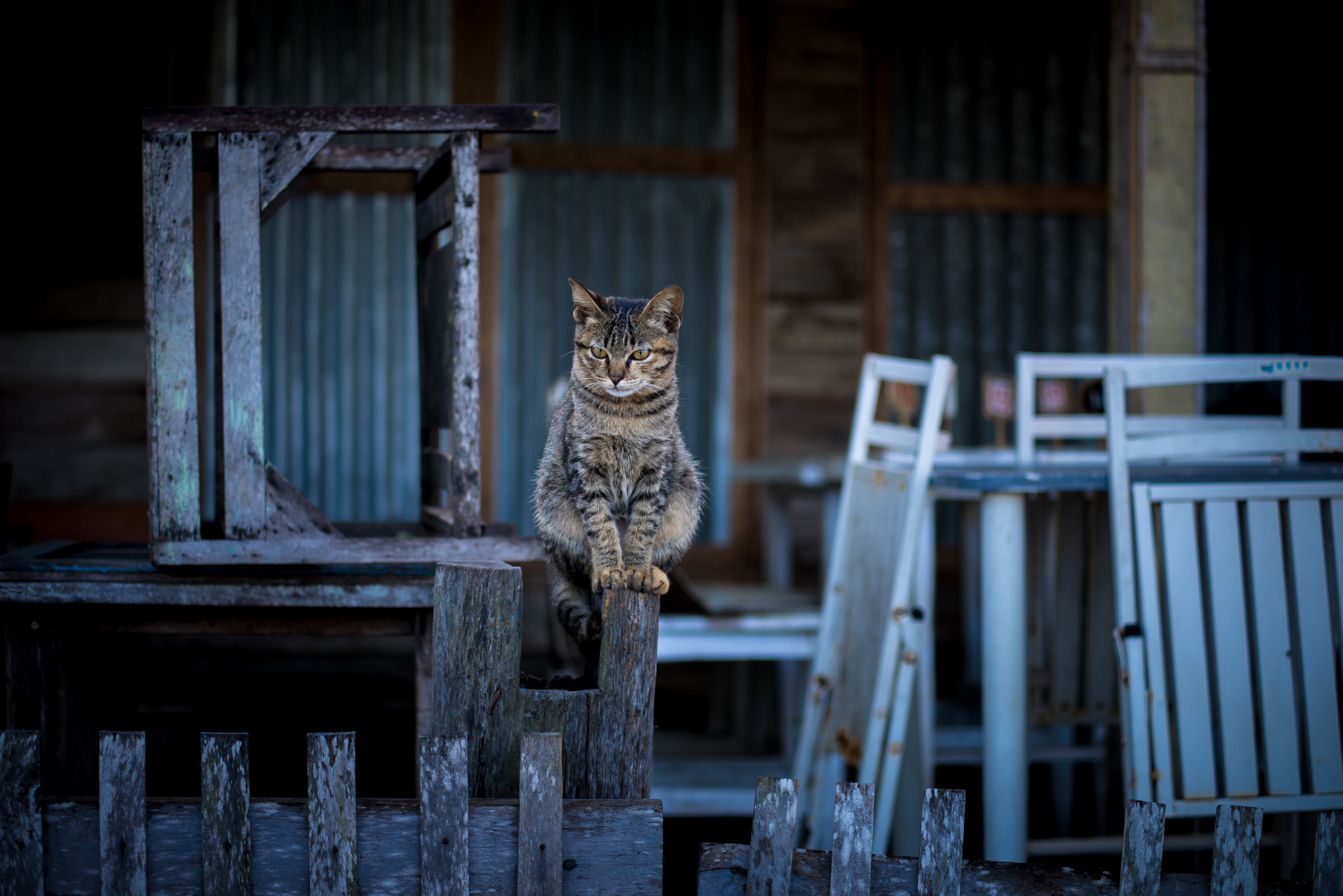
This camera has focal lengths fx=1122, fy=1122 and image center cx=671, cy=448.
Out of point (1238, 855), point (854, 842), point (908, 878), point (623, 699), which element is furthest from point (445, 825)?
point (1238, 855)

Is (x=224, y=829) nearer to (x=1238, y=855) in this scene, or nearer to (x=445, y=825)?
→ (x=445, y=825)

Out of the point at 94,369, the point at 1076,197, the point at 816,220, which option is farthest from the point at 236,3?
the point at 1076,197

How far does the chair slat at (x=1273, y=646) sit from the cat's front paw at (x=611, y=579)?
169 cm

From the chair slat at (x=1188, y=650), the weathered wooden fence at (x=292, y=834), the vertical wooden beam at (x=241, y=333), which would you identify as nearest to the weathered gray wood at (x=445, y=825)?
the weathered wooden fence at (x=292, y=834)

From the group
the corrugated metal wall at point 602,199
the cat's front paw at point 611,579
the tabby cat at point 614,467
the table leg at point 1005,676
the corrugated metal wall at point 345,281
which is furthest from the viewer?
the corrugated metal wall at point 602,199

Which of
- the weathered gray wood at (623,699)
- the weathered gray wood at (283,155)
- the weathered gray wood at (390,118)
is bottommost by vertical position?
the weathered gray wood at (623,699)

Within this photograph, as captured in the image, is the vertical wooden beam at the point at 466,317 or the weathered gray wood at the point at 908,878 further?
the vertical wooden beam at the point at 466,317

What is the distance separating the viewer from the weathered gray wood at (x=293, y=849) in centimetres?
208

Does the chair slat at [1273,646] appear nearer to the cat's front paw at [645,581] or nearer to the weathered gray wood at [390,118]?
the cat's front paw at [645,581]

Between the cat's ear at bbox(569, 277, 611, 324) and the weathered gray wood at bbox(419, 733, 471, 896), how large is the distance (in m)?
1.09

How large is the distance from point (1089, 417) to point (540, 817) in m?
2.73

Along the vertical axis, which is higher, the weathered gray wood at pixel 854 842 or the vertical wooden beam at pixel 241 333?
the vertical wooden beam at pixel 241 333

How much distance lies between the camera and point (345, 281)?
235 inches

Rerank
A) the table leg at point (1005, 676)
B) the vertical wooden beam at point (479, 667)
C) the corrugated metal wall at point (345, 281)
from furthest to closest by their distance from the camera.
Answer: the corrugated metal wall at point (345, 281) → the table leg at point (1005, 676) → the vertical wooden beam at point (479, 667)
